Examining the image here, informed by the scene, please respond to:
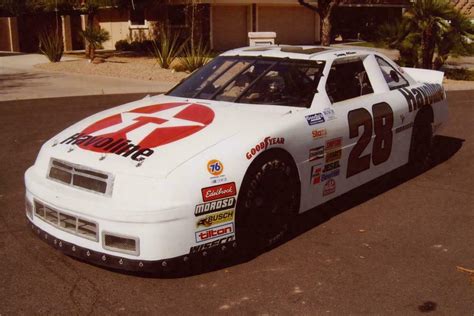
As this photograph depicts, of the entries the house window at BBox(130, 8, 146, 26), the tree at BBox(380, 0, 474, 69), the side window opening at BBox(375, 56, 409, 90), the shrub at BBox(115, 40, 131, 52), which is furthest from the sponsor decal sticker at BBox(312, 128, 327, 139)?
the house window at BBox(130, 8, 146, 26)

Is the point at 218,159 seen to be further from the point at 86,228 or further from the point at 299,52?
the point at 299,52

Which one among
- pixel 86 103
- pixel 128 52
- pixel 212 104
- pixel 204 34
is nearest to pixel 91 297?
pixel 212 104

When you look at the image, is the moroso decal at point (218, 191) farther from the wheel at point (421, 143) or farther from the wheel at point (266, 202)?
the wheel at point (421, 143)

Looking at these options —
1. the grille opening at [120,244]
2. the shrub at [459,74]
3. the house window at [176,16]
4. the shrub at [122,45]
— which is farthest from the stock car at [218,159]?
the shrub at [122,45]

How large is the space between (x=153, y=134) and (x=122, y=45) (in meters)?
27.7

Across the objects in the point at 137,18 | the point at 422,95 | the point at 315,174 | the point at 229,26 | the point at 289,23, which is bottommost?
the point at 315,174

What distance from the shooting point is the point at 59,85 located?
1634cm

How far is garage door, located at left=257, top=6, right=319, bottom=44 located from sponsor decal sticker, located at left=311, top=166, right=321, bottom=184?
94.8 feet

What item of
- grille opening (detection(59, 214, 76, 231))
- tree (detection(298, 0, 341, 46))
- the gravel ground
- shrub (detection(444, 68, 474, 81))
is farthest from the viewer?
tree (detection(298, 0, 341, 46))

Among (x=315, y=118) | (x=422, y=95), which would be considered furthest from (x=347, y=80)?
(x=422, y=95)

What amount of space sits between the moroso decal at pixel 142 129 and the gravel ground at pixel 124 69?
501 inches

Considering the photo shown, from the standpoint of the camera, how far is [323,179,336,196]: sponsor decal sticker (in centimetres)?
508

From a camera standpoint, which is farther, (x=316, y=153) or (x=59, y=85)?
(x=59, y=85)

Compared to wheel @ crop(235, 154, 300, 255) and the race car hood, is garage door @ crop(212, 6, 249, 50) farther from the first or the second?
wheel @ crop(235, 154, 300, 255)
